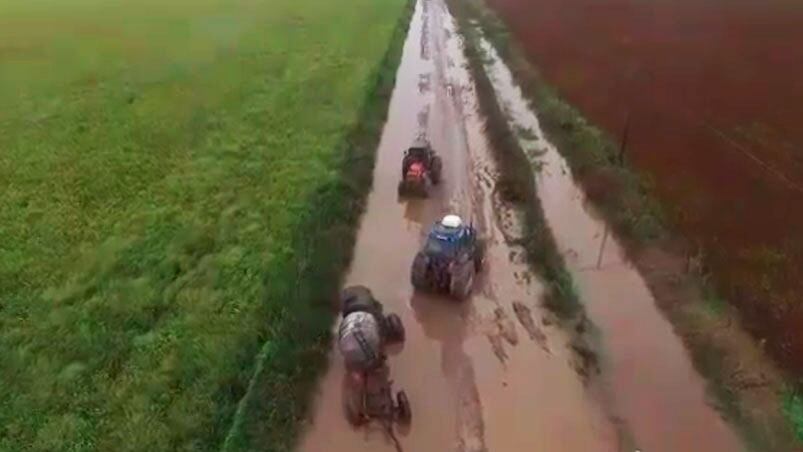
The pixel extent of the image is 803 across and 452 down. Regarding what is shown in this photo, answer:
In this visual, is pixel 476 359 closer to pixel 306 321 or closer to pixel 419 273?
pixel 419 273

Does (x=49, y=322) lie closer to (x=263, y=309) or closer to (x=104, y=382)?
(x=104, y=382)

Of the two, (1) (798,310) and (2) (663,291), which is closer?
(1) (798,310)

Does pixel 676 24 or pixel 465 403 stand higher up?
pixel 676 24

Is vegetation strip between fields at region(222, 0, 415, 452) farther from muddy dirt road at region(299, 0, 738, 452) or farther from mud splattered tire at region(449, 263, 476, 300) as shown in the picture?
mud splattered tire at region(449, 263, 476, 300)

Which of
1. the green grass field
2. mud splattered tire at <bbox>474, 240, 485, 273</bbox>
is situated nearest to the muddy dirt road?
mud splattered tire at <bbox>474, 240, 485, 273</bbox>

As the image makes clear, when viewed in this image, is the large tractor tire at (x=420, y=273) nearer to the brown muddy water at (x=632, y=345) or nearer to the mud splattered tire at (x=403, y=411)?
the mud splattered tire at (x=403, y=411)

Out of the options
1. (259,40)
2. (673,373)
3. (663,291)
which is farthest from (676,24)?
(673,373)

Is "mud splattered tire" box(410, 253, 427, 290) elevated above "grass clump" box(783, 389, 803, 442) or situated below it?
above
